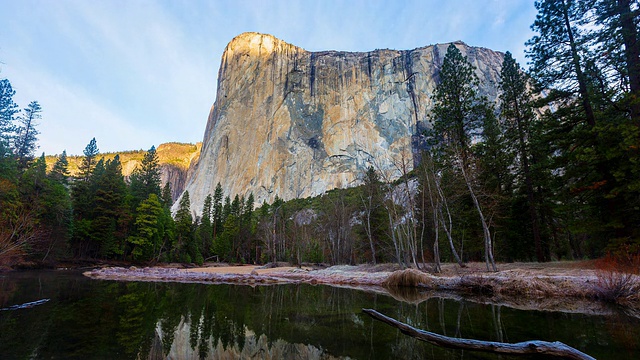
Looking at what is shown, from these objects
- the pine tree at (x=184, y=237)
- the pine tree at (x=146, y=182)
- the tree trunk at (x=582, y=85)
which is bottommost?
the pine tree at (x=184, y=237)

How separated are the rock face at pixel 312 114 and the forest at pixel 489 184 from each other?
107 ft

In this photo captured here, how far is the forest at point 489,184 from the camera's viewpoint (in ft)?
43.3

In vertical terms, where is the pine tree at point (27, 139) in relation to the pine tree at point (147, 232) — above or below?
above

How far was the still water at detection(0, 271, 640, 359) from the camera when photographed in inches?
172

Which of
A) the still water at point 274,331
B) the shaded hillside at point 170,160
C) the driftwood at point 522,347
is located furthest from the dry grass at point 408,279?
the shaded hillside at point 170,160

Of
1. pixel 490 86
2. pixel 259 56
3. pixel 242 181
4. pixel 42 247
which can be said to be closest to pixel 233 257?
pixel 42 247

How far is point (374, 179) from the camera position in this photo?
31984 millimetres

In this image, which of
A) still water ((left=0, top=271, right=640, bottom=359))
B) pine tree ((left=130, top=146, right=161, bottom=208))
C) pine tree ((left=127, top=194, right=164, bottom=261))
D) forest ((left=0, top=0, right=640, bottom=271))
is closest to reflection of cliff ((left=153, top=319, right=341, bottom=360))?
still water ((left=0, top=271, right=640, bottom=359))

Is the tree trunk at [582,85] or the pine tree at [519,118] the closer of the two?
the tree trunk at [582,85]

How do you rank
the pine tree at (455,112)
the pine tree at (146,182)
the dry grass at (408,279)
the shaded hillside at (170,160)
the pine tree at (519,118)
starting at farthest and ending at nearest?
the shaded hillside at (170,160), the pine tree at (146,182), the pine tree at (455,112), the pine tree at (519,118), the dry grass at (408,279)

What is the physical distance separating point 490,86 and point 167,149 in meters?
154

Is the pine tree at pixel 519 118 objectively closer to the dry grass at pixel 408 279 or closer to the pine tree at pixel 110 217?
the dry grass at pixel 408 279

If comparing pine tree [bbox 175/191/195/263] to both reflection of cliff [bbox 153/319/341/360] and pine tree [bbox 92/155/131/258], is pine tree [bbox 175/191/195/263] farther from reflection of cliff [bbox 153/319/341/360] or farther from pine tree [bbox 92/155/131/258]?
reflection of cliff [bbox 153/319/341/360]

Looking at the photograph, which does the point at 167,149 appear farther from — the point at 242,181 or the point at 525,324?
the point at 525,324
